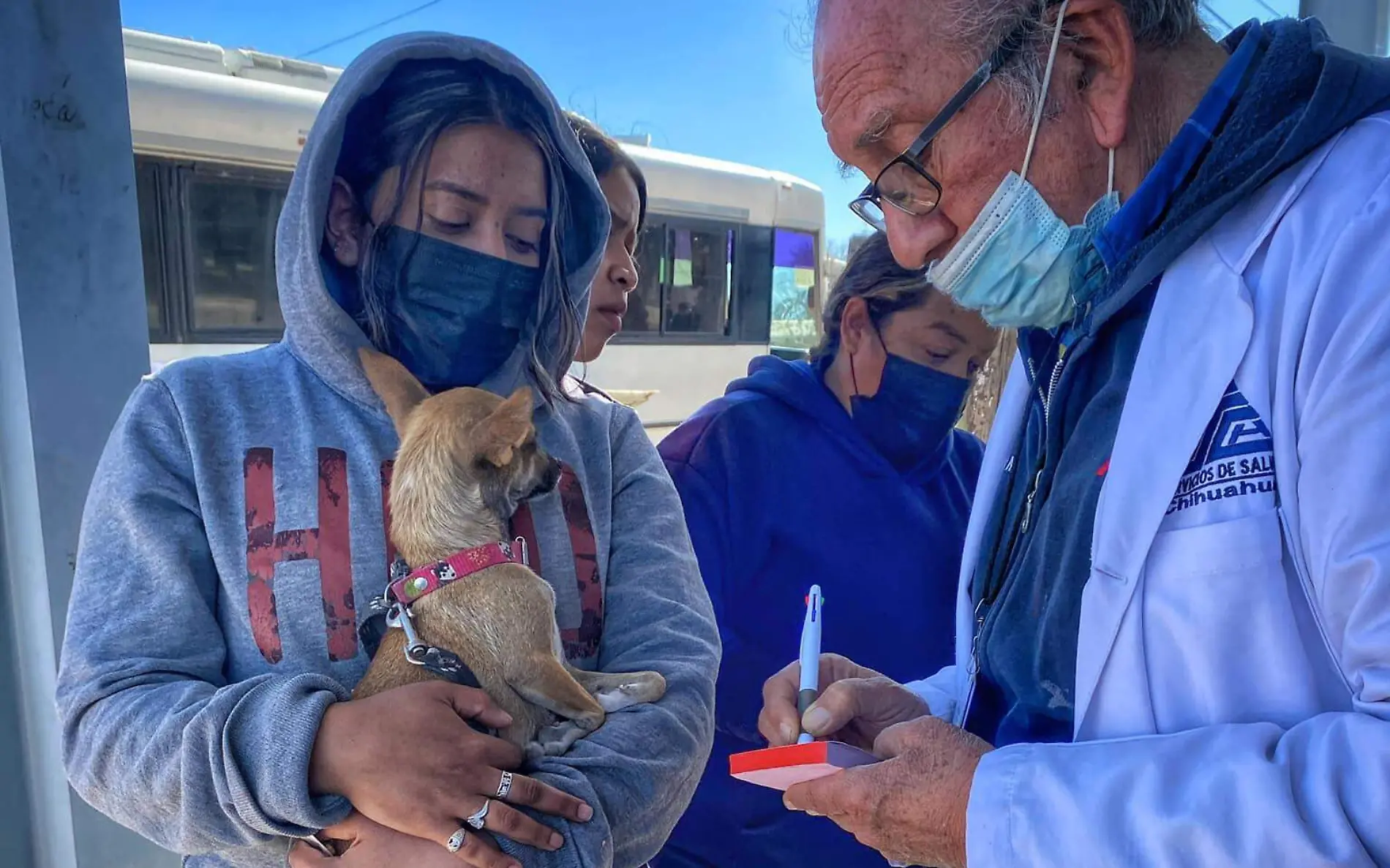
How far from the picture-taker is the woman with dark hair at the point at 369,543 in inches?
57.1

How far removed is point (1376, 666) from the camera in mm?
983

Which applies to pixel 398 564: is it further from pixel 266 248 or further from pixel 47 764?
pixel 266 248

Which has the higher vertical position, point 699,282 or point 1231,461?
point 699,282

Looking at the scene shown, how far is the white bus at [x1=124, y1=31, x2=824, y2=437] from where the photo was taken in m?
6.66

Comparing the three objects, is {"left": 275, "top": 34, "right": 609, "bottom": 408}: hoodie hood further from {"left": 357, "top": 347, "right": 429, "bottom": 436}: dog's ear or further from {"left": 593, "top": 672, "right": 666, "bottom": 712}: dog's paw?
{"left": 593, "top": 672, "right": 666, "bottom": 712}: dog's paw

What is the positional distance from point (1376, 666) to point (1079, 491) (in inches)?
18.2

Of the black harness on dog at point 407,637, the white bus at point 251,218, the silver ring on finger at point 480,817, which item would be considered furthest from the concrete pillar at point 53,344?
the white bus at point 251,218

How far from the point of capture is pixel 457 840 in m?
1.44

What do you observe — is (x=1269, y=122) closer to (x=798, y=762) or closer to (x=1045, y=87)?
(x=1045, y=87)

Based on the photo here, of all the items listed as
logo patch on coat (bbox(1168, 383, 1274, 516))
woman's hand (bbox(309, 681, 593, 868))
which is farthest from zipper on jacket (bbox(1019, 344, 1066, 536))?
woman's hand (bbox(309, 681, 593, 868))

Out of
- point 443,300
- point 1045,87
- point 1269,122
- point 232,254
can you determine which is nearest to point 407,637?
point 443,300

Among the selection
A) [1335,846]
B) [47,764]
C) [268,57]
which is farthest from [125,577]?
[268,57]

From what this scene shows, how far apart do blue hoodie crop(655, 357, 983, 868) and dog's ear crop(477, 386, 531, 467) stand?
104 centimetres

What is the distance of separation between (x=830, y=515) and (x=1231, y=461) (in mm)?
1858
